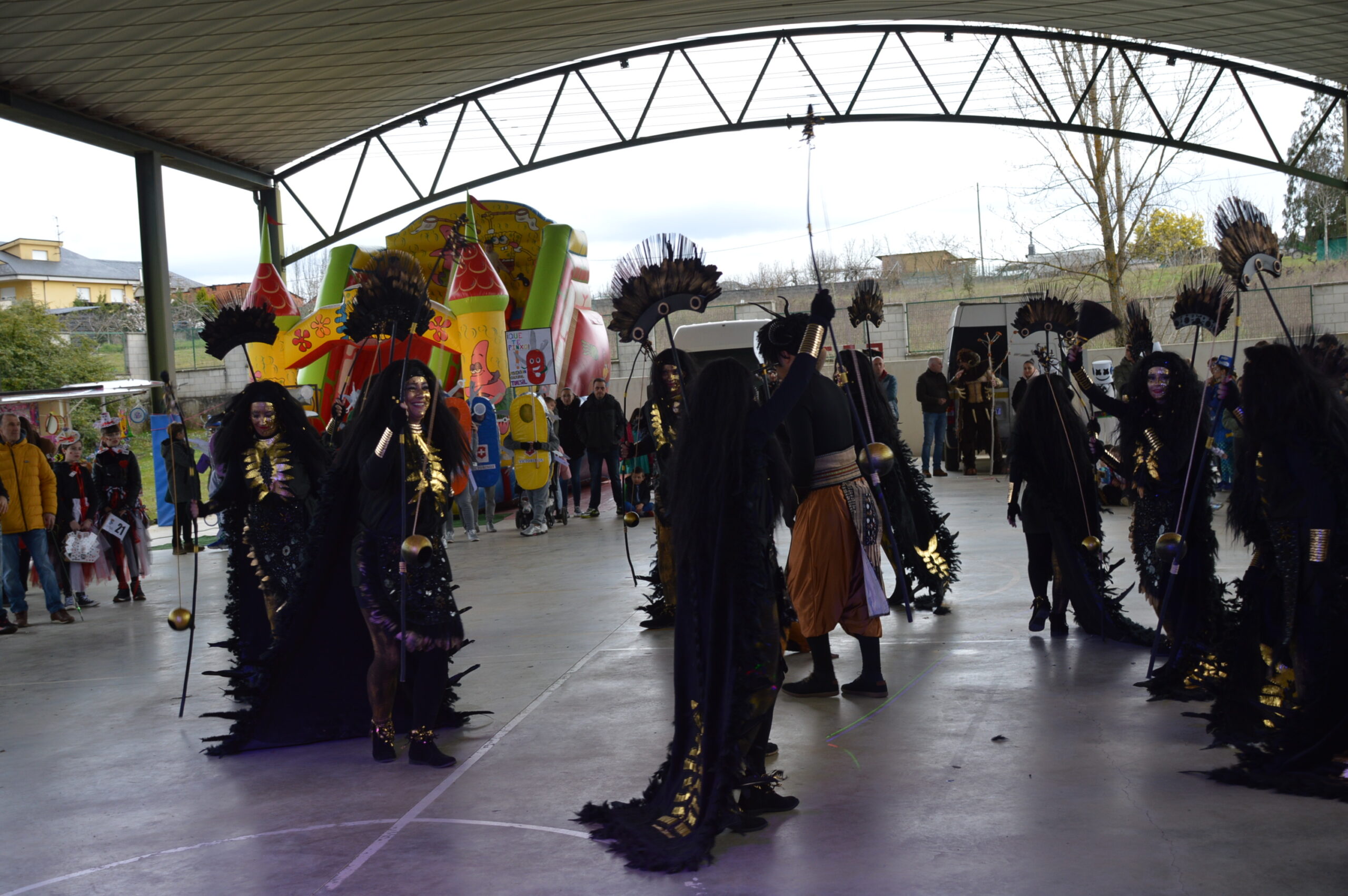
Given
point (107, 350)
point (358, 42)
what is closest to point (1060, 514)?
point (358, 42)

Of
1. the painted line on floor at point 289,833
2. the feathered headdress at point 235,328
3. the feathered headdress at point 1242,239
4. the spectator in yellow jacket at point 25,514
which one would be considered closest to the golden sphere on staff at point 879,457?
the feathered headdress at point 1242,239

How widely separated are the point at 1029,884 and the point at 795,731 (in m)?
1.85

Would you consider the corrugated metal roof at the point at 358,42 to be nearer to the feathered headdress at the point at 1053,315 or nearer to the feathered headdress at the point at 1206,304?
the feathered headdress at the point at 1053,315

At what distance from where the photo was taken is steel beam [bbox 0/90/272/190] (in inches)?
514

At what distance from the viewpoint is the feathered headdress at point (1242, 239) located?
5.36 metres

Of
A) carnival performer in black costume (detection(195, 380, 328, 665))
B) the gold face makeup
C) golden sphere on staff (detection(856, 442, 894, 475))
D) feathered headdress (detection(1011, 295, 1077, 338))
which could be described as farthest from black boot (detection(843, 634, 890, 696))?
the gold face makeup

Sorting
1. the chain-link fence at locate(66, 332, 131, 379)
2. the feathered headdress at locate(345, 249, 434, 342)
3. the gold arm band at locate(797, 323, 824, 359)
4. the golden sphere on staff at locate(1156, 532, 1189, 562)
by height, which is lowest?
the golden sphere on staff at locate(1156, 532, 1189, 562)

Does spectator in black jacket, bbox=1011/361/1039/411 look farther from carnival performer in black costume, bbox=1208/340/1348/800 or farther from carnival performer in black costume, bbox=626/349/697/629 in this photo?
carnival performer in black costume, bbox=1208/340/1348/800

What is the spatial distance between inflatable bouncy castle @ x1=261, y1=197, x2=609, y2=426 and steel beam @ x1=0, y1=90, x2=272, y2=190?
1913mm

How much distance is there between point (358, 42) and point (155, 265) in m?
4.29

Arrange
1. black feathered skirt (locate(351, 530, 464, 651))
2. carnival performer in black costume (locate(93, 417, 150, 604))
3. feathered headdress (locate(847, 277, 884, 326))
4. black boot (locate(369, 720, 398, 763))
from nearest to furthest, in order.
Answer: black feathered skirt (locate(351, 530, 464, 651))
black boot (locate(369, 720, 398, 763))
feathered headdress (locate(847, 277, 884, 326))
carnival performer in black costume (locate(93, 417, 150, 604))

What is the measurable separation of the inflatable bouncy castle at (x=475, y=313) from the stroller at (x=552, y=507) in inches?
48.7

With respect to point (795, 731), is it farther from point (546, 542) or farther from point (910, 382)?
point (910, 382)

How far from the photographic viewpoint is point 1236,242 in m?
5.43
